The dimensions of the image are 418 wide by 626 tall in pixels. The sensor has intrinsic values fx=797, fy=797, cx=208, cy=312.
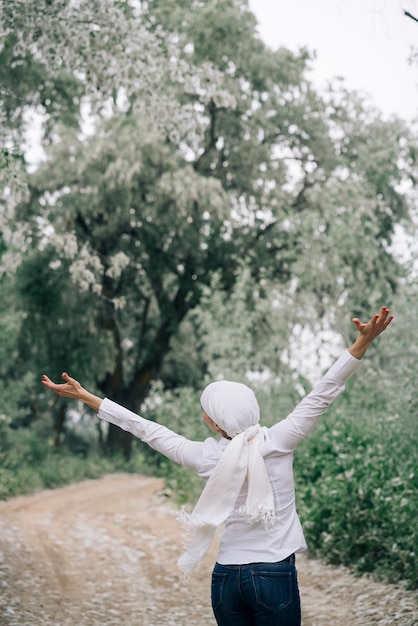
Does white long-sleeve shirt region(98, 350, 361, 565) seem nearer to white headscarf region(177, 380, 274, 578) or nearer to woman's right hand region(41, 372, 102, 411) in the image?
white headscarf region(177, 380, 274, 578)

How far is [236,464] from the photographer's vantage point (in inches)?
116

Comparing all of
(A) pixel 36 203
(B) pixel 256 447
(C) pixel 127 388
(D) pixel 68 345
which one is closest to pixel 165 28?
(A) pixel 36 203

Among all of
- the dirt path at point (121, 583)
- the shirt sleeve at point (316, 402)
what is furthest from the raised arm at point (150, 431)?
the dirt path at point (121, 583)

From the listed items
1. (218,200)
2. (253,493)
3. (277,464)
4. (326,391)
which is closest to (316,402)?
(326,391)

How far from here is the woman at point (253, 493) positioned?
2875 millimetres

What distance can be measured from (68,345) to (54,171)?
446cm

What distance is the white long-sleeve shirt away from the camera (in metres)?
2.94

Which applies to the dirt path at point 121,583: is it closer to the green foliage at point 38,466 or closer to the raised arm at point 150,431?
the raised arm at point 150,431

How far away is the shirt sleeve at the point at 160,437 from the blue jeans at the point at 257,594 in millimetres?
429

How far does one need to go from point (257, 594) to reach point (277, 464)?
1.57 feet

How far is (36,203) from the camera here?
64.6 ft

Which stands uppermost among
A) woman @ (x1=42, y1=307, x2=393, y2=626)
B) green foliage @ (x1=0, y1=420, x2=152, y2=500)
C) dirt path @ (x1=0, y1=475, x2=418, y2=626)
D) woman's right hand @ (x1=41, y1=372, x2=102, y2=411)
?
woman's right hand @ (x1=41, y1=372, x2=102, y2=411)

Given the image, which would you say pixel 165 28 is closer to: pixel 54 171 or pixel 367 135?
pixel 54 171

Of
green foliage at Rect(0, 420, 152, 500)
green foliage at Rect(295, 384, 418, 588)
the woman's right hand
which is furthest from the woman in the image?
green foliage at Rect(0, 420, 152, 500)
